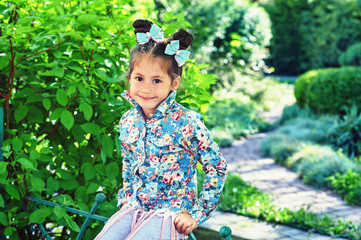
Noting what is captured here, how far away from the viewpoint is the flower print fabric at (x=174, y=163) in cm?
201

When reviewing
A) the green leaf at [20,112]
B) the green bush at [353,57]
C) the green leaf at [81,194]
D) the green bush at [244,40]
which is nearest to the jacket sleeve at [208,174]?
the green leaf at [81,194]

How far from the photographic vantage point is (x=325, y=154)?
633 cm

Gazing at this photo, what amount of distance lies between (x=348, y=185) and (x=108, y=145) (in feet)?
12.3

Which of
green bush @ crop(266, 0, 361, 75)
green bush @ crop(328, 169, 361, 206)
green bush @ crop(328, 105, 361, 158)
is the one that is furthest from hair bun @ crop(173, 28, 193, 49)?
green bush @ crop(266, 0, 361, 75)

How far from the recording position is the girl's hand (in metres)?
1.96

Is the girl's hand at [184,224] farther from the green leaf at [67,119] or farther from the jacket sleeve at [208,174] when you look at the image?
the green leaf at [67,119]

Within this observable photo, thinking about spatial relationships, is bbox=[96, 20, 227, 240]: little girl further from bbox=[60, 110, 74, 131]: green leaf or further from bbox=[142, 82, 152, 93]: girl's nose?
bbox=[60, 110, 74, 131]: green leaf

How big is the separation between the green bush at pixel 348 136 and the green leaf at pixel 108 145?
17.1 feet

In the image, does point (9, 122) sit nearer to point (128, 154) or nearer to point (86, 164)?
point (86, 164)

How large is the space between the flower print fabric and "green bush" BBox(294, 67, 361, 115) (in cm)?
731

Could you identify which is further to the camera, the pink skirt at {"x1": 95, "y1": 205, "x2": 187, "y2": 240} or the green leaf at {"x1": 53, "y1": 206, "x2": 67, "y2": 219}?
the green leaf at {"x1": 53, "y1": 206, "x2": 67, "y2": 219}

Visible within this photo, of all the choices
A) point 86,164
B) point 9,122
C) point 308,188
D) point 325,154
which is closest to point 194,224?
point 86,164

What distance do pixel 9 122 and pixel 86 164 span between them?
1.74 feet

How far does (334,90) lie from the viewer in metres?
9.24
